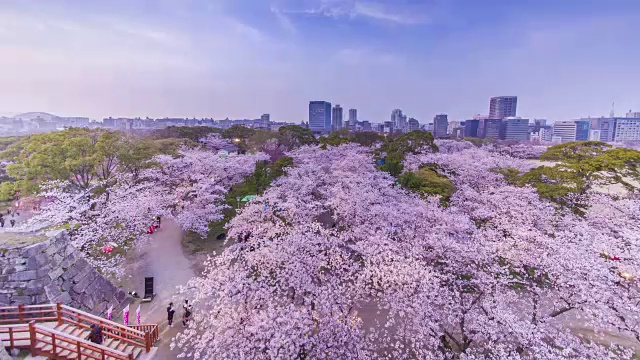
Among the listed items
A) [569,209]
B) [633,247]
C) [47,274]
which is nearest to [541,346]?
[633,247]

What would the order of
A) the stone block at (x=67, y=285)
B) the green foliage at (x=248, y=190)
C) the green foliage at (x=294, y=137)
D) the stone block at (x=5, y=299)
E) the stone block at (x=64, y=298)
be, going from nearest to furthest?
the stone block at (x=5, y=299)
the stone block at (x=64, y=298)
the stone block at (x=67, y=285)
the green foliage at (x=248, y=190)
the green foliage at (x=294, y=137)

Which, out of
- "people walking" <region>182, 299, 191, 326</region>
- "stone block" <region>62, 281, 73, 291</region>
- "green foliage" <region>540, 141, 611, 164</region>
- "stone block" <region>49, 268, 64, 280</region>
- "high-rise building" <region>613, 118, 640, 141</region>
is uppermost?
"high-rise building" <region>613, 118, 640, 141</region>

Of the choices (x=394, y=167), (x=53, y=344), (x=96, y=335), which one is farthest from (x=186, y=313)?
(x=394, y=167)

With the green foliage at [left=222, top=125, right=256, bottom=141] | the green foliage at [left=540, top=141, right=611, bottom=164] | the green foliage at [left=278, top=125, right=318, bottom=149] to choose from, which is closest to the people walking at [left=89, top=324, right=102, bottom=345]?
the green foliage at [left=540, top=141, right=611, bottom=164]

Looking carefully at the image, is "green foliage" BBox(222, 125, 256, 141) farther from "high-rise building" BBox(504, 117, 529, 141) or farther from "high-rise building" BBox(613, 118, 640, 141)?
"high-rise building" BBox(613, 118, 640, 141)

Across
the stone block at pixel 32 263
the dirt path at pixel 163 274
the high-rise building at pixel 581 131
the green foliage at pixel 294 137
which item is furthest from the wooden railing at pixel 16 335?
the high-rise building at pixel 581 131

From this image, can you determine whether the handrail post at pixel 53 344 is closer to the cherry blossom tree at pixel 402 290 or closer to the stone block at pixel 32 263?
the cherry blossom tree at pixel 402 290
